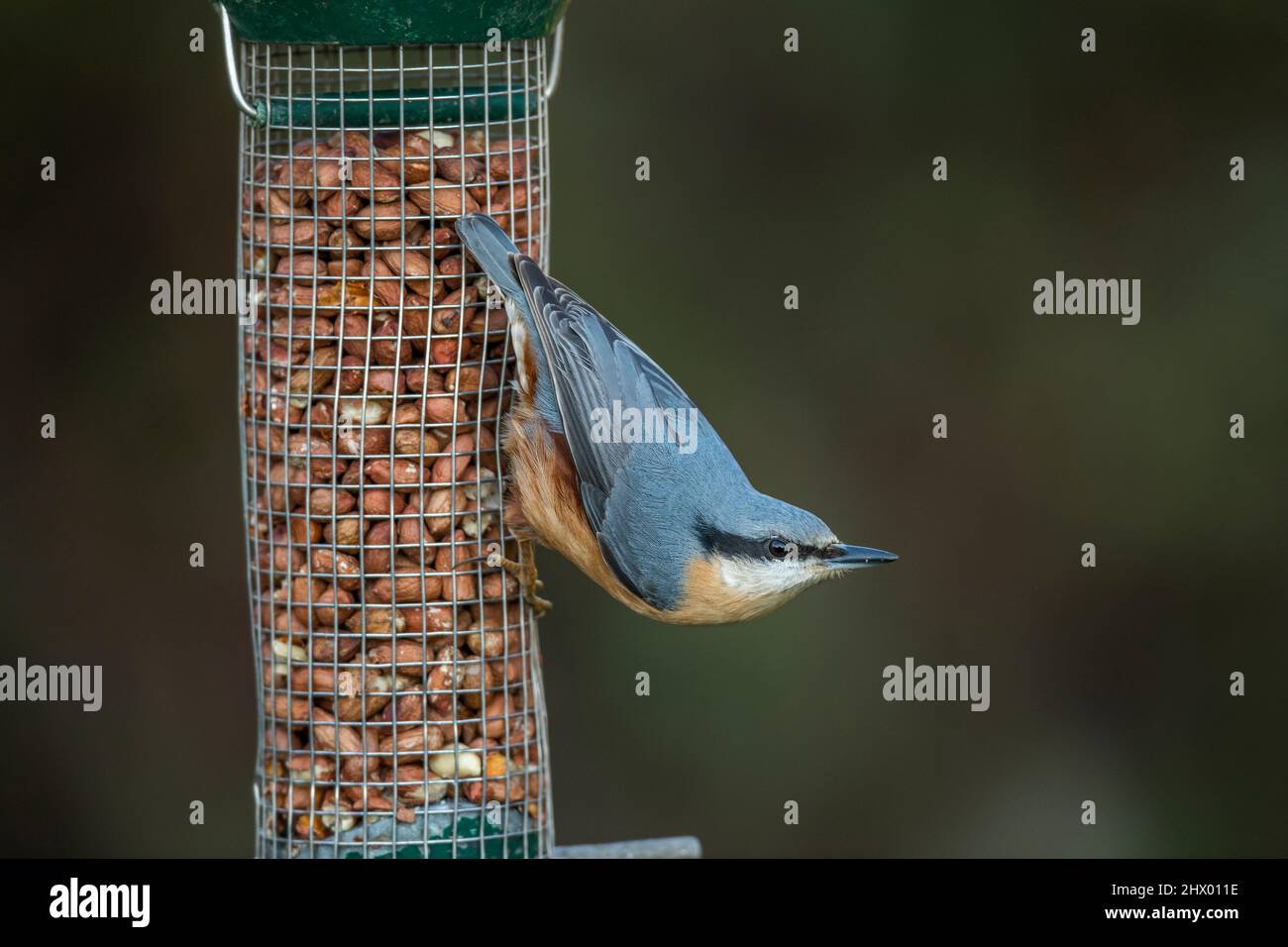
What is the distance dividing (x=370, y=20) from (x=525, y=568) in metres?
1.35

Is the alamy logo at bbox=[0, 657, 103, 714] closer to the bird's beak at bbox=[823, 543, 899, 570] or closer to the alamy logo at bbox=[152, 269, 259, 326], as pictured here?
the alamy logo at bbox=[152, 269, 259, 326]

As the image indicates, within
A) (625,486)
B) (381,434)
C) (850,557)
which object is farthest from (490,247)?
(850,557)

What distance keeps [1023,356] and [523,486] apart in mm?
3478

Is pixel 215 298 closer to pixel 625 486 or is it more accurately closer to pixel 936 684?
pixel 625 486

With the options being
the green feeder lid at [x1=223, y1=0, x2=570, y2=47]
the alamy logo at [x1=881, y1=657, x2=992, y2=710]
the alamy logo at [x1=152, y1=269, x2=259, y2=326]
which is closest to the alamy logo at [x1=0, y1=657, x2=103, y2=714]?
the alamy logo at [x1=152, y1=269, x2=259, y2=326]

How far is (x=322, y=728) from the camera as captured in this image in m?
3.97

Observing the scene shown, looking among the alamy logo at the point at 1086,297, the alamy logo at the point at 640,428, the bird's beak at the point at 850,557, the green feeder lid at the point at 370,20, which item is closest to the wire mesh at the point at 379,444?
the green feeder lid at the point at 370,20

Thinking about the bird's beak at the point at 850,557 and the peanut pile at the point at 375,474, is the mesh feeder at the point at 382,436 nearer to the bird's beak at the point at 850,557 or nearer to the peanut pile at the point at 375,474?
the peanut pile at the point at 375,474

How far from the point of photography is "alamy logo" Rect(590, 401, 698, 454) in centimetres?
397

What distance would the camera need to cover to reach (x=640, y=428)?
4004 mm

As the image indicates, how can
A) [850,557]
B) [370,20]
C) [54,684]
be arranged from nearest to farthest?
[370,20]
[850,557]
[54,684]

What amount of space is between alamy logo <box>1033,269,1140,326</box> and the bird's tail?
3.32 m

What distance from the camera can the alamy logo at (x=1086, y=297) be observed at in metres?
6.62

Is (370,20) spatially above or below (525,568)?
above
